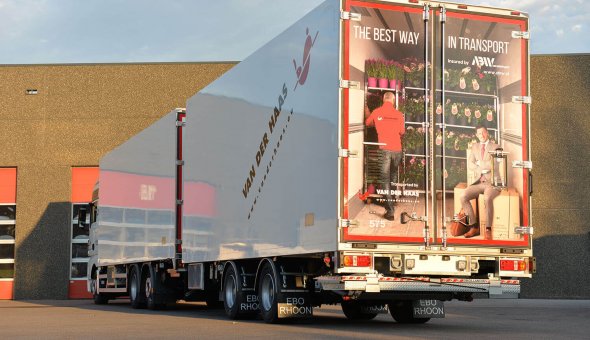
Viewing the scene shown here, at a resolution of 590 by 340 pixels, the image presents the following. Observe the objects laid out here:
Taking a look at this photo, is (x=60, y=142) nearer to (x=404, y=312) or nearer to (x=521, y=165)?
(x=404, y=312)

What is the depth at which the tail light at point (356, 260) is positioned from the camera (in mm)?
12188

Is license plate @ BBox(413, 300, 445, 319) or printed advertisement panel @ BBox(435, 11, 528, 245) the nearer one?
printed advertisement panel @ BBox(435, 11, 528, 245)

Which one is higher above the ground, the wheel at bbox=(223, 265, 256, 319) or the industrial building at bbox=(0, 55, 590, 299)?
the industrial building at bbox=(0, 55, 590, 299)

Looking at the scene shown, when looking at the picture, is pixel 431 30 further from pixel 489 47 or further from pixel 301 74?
pixel 301 74

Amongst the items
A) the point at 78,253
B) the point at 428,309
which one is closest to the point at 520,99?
the point at 428,309

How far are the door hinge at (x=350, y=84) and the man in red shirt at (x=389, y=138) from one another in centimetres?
38

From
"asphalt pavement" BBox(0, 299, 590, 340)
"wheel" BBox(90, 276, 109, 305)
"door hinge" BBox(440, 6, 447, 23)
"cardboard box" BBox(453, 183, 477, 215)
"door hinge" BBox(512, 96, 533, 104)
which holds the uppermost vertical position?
"door hinge" BBox(440, 6, 447, 23)

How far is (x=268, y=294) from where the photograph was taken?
48.3ft

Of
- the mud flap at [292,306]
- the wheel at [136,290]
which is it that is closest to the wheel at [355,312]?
the mud flap at [292,306]

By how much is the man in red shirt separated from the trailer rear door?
1cm

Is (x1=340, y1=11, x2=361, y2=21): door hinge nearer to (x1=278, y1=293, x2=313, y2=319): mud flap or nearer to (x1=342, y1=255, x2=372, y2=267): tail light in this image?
(x1=342, y1=255, x2=372, y2=267): tail light

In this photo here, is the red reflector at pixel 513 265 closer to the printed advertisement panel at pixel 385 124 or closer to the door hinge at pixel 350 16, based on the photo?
the printed advertisement panel at pixel 385 124

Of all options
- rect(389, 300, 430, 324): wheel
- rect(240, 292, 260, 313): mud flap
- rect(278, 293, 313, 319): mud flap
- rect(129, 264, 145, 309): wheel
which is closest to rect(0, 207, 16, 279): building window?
rect(129, 264, 145, 309): wheel

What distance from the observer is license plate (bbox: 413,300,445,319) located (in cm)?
1488
